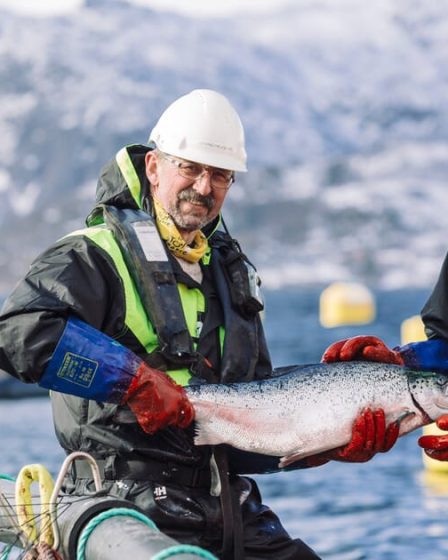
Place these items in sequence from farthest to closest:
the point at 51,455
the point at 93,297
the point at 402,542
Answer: the point at 51,455
the point at 402,542
the point at 93,297

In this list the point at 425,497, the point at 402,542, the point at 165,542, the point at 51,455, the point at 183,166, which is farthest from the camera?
the point at 51,455

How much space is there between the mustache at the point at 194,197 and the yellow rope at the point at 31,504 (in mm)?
1055

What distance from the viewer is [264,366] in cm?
578

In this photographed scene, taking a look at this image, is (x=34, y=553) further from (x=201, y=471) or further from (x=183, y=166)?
(x=183, y=166)

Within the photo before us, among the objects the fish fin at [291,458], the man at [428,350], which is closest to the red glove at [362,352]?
the man at [428,350]

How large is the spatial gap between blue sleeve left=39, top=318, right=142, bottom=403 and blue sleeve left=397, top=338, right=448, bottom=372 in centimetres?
120

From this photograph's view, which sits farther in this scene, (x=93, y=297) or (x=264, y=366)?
(x=264, y=366)

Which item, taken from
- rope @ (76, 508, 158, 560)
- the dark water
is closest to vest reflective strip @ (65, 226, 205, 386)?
rope @ (76, 508, 158, 560)

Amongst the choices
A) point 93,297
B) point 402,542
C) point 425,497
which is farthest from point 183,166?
point 425,497

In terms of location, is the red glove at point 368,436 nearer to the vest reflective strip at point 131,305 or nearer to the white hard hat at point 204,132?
the vest reflective strip at point 131,305

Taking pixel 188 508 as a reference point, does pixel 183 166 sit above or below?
above

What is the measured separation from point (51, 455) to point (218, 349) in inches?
706

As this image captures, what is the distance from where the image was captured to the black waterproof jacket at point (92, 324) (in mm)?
5047

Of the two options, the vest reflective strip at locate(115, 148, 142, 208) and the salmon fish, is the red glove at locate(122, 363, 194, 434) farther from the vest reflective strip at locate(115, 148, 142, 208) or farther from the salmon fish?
the vest reflective strip at locate(115, 148, 142, 208)
